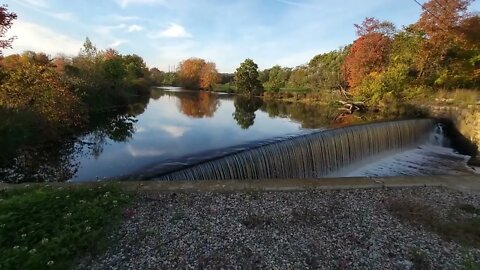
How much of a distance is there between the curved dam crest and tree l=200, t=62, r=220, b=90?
50929mm

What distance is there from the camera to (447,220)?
4.05 metres

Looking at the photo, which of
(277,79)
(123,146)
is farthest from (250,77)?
(123,146)

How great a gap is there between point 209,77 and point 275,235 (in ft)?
198

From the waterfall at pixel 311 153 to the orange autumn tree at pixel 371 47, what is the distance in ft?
26.6

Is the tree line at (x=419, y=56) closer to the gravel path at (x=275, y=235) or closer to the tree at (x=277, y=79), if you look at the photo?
the gravel path at (x=275, y=235)

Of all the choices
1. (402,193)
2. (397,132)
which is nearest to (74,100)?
(402,193)

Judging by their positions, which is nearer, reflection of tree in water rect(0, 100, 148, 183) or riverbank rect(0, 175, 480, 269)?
riverbank rect(0, 175, 480, 269)

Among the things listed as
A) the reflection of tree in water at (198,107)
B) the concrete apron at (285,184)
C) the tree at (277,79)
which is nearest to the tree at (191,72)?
the tree at (277,79)

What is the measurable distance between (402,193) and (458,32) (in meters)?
17.9

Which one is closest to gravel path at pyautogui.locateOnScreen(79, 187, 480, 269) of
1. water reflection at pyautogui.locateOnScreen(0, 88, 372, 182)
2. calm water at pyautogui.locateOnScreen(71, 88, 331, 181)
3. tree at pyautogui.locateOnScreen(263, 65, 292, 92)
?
calm water at pyautogui.locateOnScreen(71, 88, 331, 181)

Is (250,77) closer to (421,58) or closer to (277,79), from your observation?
(277,79)

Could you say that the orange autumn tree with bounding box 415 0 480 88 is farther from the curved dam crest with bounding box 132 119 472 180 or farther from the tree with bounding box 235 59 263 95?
the tree with bounding box 235 59 263 95

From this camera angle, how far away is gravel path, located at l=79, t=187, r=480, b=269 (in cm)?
304

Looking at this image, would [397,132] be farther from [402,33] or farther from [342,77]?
[342,77]
